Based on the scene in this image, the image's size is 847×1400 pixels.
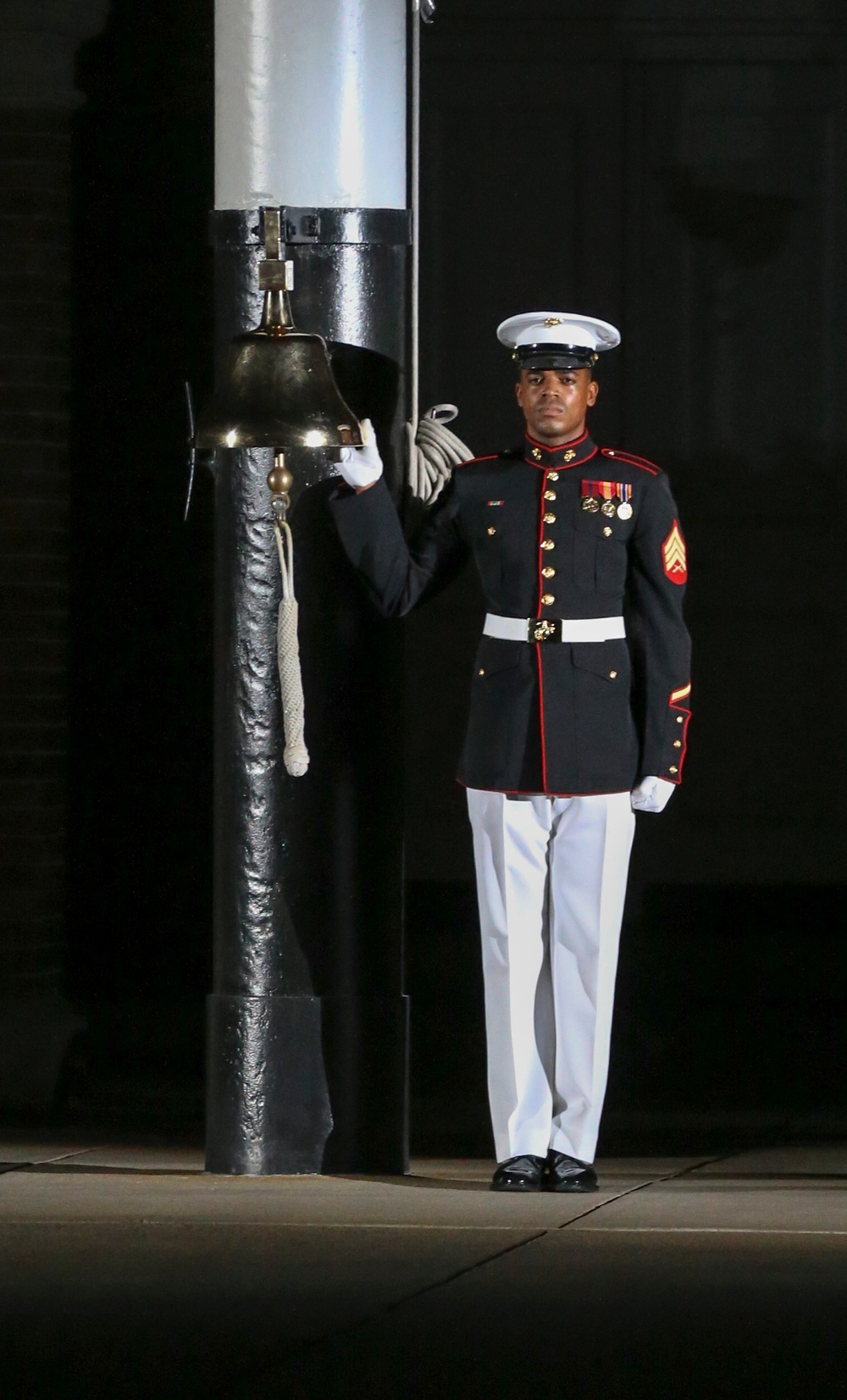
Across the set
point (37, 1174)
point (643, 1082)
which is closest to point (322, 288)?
point (37, 1174)

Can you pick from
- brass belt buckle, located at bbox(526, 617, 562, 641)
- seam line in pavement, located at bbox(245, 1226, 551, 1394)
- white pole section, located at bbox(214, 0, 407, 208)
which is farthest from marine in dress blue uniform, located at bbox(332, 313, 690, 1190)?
seam line in pavement, located at bbox(245, 1226, 551, 1394)

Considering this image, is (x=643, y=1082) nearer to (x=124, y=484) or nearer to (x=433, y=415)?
(x=124, y=484)

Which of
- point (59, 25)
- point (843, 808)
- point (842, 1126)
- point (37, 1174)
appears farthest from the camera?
point (843, 808)

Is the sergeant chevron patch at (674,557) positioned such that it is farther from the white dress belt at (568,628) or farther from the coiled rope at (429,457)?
the coiled rope at (429,457)

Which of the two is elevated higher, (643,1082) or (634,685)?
(634,685)

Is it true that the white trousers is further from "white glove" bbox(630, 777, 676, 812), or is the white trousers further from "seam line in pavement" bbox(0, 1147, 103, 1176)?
"seam line in pavement" bbox(0, 1147, 103, 1176)

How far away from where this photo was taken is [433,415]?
5.40 meters

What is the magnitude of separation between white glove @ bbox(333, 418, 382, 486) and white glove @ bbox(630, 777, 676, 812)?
27.7 inches

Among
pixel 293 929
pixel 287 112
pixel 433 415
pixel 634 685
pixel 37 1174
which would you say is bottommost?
pixel 37 1174

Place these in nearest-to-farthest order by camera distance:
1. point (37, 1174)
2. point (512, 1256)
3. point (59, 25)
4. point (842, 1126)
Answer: point (512, 1256)
point (37, 1174)
point (842, 1126)
point (59, 25)

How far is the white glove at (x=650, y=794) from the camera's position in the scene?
199 inches

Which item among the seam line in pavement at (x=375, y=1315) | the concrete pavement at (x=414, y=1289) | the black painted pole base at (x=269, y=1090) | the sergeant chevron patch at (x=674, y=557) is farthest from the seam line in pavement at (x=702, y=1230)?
the sergeant chevron patch at (x=674, y=557)

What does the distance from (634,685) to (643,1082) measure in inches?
99.2

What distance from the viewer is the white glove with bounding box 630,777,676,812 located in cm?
505
